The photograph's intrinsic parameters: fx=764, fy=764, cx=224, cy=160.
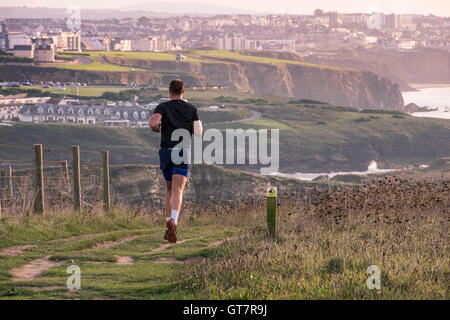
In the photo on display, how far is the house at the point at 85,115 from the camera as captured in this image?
13712cm

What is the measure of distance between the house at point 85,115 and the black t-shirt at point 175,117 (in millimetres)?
125725

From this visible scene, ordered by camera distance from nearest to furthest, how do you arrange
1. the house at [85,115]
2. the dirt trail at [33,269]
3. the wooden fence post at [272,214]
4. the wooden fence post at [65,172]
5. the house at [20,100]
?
the dirt trail at [33,269]
the wooden fence post at [272,214]
the wooden fence post at [65,172]
the house at [85,115]
the house at [20,100]

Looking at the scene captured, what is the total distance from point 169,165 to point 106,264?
5.36 ft

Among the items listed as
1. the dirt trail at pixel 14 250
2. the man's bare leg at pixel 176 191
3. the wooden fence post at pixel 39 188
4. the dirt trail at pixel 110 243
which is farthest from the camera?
the wooden fence post at pixel 39 188

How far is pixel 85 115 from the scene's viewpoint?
14012cm

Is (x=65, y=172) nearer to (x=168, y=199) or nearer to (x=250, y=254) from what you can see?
(x=168, y=199)

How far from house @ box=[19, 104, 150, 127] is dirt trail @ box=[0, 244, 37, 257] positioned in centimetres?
12369

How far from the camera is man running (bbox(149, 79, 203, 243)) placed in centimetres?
964

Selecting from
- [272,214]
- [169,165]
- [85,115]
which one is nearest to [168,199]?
[169,165]

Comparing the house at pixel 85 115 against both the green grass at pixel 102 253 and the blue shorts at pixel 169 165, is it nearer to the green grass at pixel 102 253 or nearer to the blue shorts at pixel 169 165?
the green grass at pixel 102 253

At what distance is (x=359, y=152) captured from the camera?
131875 millimetres

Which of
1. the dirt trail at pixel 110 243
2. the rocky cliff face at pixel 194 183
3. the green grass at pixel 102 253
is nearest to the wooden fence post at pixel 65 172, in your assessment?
the green grass at pixel 102 253
